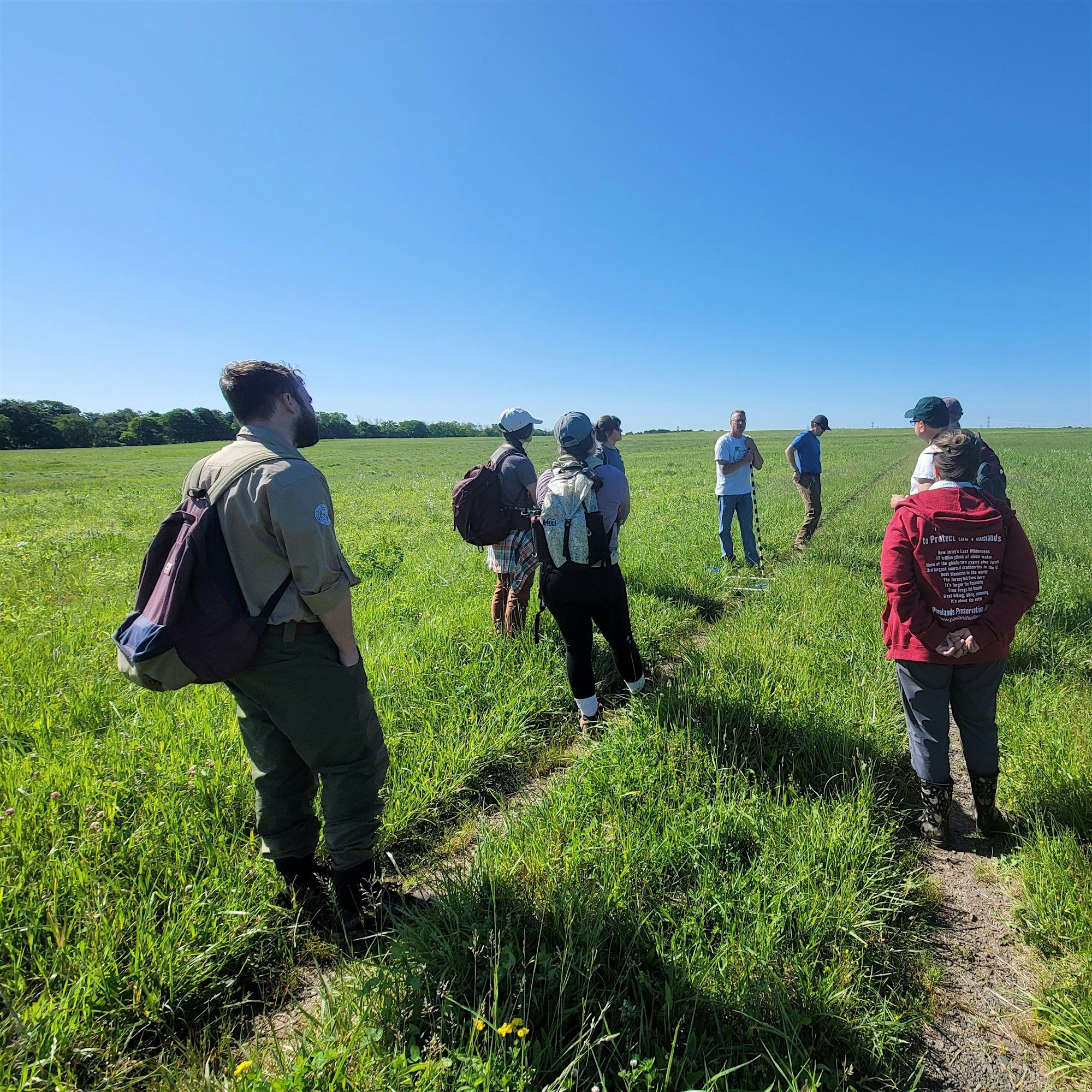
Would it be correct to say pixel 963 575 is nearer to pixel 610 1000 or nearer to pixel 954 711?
pixel 954 711

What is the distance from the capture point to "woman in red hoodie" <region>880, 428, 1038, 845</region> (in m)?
2.65

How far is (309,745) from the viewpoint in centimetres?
221

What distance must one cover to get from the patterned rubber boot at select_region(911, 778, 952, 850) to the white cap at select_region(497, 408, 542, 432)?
365 cm

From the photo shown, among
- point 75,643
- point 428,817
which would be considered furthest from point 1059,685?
point 75,643

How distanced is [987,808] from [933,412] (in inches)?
101

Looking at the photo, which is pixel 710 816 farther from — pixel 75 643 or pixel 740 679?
pixel 75 643

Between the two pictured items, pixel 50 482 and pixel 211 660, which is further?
pixel 50 482

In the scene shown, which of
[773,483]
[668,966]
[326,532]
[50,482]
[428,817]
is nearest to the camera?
[668,966]

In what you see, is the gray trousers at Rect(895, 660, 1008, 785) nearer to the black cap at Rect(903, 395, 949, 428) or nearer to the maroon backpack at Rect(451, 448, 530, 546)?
the black cap at Rect(903, 395, 949, 428)

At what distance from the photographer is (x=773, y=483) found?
1947 centimetres

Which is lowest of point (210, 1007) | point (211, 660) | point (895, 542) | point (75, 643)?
point (210, 1007)

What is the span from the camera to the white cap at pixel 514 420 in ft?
15.1

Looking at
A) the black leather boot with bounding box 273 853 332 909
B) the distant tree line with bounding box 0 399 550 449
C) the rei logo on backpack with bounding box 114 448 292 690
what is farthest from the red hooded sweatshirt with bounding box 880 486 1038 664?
the distant tree line with bounding box 0 399 550 449

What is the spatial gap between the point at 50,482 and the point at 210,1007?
1255 inches
